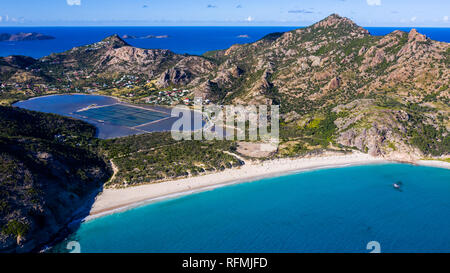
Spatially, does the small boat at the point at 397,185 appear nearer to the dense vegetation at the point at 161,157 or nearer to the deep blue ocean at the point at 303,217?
the deep blue ocean at the point at 303,217

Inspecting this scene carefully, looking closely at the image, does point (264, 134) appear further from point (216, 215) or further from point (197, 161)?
point (216, 215)

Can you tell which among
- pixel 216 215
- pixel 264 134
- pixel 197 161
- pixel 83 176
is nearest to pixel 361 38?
pixel 264 134

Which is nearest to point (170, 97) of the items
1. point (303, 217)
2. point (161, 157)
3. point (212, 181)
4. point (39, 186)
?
point (161, 157)

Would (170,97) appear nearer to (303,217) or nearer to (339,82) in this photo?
(339,82)

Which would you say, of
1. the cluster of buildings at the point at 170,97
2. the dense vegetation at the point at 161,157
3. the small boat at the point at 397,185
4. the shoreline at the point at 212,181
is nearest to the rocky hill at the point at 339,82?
the cluster of buildings at the point at 170,97

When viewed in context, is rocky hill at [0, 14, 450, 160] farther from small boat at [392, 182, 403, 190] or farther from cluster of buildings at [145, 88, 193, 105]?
small boat at [392, 182, 403, 190]

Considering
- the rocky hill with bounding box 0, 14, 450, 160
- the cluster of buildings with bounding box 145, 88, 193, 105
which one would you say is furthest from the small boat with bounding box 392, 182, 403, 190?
the cluster of buildings with bounding box 145, 88, 193, 105
